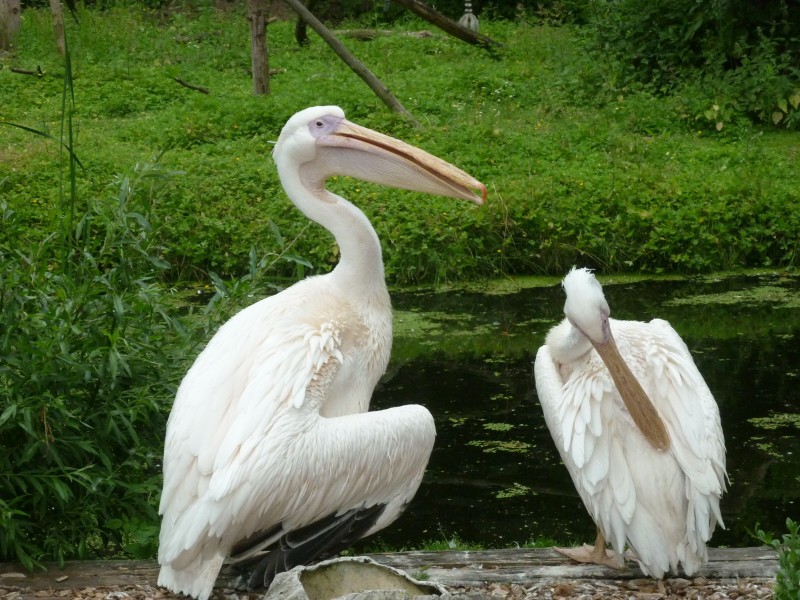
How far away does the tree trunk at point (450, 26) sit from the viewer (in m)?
10.7

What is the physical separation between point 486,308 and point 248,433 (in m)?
3.73

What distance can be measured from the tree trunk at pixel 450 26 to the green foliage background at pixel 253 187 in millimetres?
160

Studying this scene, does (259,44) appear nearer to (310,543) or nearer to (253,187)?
(253,187)

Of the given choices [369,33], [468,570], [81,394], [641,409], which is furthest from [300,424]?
[369,33]

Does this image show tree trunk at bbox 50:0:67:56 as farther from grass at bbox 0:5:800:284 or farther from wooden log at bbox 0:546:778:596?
wooden log at bbox 0:546:778:596

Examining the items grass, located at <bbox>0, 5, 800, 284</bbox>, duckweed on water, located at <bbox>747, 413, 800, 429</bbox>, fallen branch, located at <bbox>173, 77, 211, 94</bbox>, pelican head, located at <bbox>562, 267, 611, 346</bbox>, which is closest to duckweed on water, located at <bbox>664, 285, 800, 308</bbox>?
grass, located at <bbox>0, 5, 800, 284</bbox>

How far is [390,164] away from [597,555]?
136cm

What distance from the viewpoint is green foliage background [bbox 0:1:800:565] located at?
341 cm

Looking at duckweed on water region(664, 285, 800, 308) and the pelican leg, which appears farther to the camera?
duckweed on water region(664, 285, 800, 308)

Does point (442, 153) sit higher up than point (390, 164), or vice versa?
point (390, 164)

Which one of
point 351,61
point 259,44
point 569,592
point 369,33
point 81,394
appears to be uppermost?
→ point 369,33

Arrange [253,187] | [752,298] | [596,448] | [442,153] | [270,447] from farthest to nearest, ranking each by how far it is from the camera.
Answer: [442,153]
[253,187]
[752,298]
[596,448]
[270,447]

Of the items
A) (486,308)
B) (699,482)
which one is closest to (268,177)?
(486,308)

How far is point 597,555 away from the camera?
3361mm
